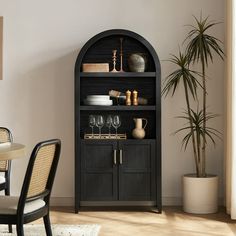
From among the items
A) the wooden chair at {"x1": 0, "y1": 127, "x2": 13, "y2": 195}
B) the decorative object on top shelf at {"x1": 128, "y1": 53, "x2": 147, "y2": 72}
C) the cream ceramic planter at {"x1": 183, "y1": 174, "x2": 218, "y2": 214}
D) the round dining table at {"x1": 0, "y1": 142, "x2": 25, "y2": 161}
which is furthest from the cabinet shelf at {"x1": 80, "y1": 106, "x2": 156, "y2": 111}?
the round dining table at {"x1": 0, "y1": 142, "x2": 25, "y2": 161}

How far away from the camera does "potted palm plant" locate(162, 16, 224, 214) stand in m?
5.53

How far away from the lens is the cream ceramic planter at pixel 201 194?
551 cm

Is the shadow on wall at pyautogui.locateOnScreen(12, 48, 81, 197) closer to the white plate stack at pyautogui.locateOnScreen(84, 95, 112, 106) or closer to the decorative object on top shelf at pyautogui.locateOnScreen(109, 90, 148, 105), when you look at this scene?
the white plate stack at pyautogui.locateOnScreen(84, 95, 112, 106)

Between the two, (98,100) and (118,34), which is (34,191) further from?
(118,34)

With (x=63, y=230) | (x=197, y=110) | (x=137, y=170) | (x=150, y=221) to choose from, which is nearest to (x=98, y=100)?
(x=137, y=170)

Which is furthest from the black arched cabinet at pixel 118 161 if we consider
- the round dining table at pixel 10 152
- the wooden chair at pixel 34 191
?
the wooden chair at pixel 34 191

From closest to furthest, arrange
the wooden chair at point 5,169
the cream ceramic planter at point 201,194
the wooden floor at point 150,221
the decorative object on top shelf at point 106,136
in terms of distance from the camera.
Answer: the wooden chair at point 5,169 < the wooden floor at point 150,221 < the cream ceramic planter at point 201,194 < the decorative object on top shelf at point 106,136

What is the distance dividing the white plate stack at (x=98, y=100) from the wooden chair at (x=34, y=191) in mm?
1930

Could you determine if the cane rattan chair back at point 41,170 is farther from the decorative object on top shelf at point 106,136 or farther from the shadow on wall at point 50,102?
the shadow on wall at point 50,102

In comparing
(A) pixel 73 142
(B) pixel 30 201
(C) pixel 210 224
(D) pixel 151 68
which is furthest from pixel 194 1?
(B) pixel 30 201

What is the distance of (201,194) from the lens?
217 inches

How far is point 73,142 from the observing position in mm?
5945

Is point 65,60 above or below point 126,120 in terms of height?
above

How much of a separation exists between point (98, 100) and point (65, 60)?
2.18 feet
